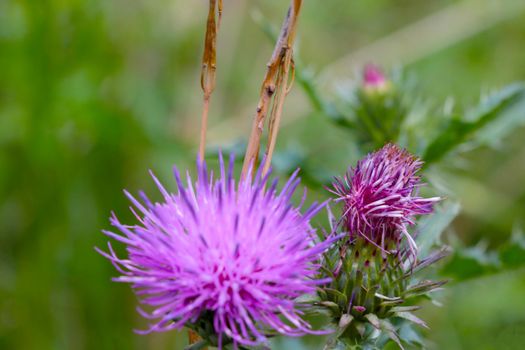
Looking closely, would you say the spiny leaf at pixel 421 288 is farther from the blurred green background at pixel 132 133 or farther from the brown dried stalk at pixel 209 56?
the blurred green background at pixel 132 133

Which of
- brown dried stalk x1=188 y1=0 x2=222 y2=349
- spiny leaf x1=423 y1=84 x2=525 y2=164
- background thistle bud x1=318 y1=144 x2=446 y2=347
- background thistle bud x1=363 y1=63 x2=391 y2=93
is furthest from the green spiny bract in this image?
background thistle bud x1=363 y1=63 x2=391 y2=93

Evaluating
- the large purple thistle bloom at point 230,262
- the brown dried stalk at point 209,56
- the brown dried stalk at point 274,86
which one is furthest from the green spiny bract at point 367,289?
the brown dried stalk at point 209,56

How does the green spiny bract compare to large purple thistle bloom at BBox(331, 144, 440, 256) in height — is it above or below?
below

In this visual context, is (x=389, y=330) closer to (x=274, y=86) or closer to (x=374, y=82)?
(x=274, y=86)

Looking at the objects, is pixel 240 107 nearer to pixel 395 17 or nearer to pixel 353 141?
pixel 395 17

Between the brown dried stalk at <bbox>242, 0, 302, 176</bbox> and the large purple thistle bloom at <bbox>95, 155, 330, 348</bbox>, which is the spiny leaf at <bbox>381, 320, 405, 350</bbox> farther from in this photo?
the brown dried stalk at <bbox>242, 0, 302, 176</bbox>

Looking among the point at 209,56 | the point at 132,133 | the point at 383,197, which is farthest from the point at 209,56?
the point at 132,133
